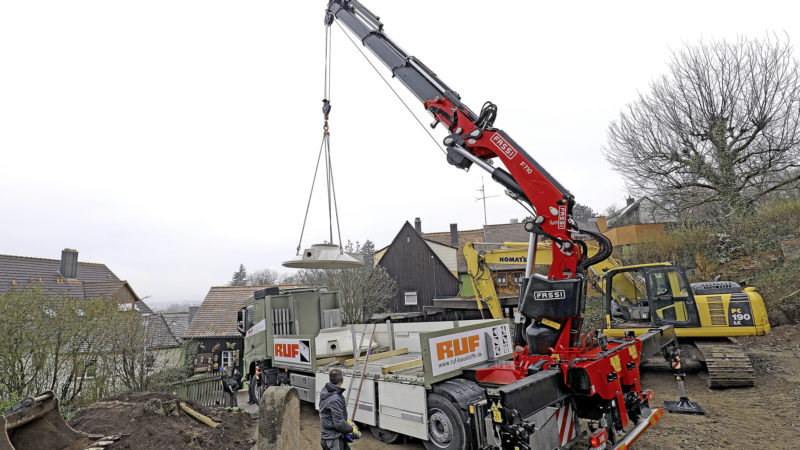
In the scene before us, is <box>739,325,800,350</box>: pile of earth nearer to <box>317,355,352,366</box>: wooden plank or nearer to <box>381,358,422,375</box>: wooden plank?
<box>381,358,422,375</box>: wooden plank

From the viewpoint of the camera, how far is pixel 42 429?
19.2ft

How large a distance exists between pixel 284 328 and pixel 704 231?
16.7 meters

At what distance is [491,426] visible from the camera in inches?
133

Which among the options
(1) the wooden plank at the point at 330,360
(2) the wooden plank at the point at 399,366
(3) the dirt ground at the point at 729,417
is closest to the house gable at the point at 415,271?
(3) the dirt ground at the point at 729,417

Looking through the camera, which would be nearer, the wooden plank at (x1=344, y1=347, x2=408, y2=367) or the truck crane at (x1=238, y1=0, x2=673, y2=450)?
the truck crane at (x1=238, y1=0, x2=673, y2=450)

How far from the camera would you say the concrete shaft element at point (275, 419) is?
9.93 ft

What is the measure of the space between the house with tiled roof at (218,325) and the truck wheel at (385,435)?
15.0 m

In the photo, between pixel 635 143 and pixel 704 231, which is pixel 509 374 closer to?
pixel 704 231

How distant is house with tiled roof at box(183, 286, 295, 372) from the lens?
20.3m

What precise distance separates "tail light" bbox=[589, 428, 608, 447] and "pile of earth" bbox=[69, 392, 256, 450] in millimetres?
5535

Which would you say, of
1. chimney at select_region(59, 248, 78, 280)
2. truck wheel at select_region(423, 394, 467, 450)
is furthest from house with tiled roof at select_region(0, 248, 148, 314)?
truck wheel at select_region(423, 394, 467, 450)

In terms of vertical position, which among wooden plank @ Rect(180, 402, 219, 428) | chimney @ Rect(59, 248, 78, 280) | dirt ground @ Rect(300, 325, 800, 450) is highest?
chimney @ Rect(59, 248, 78, 280)

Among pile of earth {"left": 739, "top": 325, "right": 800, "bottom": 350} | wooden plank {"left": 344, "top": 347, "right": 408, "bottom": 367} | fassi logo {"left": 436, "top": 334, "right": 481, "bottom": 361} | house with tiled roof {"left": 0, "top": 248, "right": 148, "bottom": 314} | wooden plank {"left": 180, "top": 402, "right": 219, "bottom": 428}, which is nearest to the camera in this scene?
fassi logo {"left": 436, "top": 334, "right": 481, "bottom": 361}

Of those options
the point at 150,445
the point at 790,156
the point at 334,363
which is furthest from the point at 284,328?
the point at 790,156
